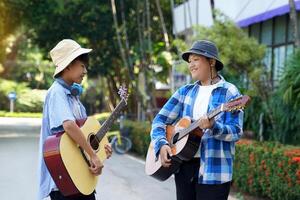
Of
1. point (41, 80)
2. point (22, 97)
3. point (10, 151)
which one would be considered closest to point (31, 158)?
point (10, 151)

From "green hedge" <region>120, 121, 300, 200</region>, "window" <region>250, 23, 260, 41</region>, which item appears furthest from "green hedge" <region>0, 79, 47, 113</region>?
"green hedge" <region>120, 121, 300, 200</region>

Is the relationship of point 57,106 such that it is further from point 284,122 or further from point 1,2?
point 1,2

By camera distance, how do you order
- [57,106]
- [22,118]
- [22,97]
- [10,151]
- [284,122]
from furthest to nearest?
[22,97] < [22,118] < [10,151] < [284,122] < [57,106]

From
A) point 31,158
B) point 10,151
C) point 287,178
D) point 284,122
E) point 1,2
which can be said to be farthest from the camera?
point 1,2

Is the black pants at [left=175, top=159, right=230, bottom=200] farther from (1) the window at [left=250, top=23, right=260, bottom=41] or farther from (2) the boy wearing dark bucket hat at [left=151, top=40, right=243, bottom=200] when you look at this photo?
(1) the window at [left=250, top=23, right=260, bottom=41]

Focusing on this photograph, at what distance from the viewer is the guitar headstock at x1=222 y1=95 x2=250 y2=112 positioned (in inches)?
152

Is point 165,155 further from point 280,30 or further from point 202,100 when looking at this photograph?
point 280,30

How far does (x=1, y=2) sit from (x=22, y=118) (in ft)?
43.0

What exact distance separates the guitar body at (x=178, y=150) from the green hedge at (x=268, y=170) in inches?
122

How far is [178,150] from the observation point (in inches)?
166

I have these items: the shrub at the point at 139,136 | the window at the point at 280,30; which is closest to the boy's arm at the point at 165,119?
the shrub at the point at 139,136

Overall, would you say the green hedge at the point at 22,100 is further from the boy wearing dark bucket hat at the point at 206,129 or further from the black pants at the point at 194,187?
the black pants at the point at 194,187

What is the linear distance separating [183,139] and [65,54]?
103cm

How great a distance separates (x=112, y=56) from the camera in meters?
24.1
